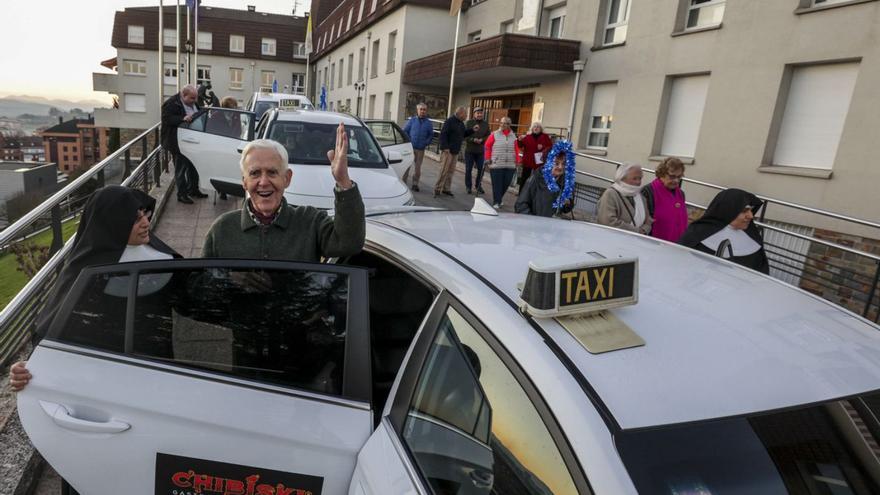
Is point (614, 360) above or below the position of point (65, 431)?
above

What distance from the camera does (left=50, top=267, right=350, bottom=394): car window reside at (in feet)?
5.95

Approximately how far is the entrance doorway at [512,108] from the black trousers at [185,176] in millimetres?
11118

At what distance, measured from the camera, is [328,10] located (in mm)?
51938

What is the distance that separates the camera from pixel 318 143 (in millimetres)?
7520

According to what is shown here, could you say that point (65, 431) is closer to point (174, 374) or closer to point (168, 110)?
point (174, 374)

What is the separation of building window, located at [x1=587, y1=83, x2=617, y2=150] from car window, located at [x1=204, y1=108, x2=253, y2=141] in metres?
9.29

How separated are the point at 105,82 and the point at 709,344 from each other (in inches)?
2397

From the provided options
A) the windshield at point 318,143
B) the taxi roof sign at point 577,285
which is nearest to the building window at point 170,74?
the windshield at point 318,143

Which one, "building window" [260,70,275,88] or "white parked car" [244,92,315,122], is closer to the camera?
"white parked car" [244,92,315,122]

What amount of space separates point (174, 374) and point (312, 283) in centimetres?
52

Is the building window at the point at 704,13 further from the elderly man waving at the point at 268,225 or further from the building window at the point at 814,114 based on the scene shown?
the elderly man waving at the point at 268,225

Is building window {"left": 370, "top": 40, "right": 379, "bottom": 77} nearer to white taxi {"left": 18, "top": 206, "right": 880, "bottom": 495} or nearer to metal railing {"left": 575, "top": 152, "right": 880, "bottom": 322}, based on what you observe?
metal railing {"left": 575, "top": 152, "right": 880, "bottom": 322}

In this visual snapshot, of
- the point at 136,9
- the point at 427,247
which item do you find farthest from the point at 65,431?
the point at 136,9

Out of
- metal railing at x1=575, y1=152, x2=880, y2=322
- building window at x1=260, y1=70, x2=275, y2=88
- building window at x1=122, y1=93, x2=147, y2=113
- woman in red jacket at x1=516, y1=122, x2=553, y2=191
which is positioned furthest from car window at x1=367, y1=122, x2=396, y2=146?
building window at x1=122, y1=93, x2=147, y2=113
